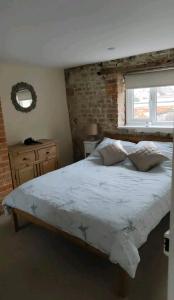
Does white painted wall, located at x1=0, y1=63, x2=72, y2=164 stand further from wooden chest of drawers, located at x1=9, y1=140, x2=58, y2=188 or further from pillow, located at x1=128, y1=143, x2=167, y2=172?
pillow, located at x1=128, y1=143, x2=167, y2=172

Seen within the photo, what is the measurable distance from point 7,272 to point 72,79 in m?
3.57

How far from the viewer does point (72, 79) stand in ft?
14.5

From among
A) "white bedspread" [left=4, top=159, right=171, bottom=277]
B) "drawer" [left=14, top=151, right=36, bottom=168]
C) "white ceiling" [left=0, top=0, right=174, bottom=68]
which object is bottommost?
"white bedspread" [left=4, top=159, right=171, bottom=277]

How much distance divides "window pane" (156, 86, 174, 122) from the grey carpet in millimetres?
1914

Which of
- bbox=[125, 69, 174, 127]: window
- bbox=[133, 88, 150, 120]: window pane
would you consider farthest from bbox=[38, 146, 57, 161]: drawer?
bbox=[133, 88, 150, 120]: window pane

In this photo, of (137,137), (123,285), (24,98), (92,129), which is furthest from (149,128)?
(123,285)

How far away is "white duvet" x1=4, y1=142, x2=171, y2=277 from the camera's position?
1743 millimetres

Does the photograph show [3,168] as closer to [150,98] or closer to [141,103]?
[141,103]

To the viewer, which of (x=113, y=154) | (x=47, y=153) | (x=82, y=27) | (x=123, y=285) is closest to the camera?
(x=123, y=285)

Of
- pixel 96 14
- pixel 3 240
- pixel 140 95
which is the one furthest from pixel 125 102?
pixel 3 240

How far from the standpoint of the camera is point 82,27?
1980 mm

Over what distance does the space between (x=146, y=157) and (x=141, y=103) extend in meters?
1.28

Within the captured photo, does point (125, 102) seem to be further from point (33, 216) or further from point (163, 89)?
point (33, 216)

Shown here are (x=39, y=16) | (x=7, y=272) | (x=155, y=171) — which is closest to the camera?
(x=39, y=16)
